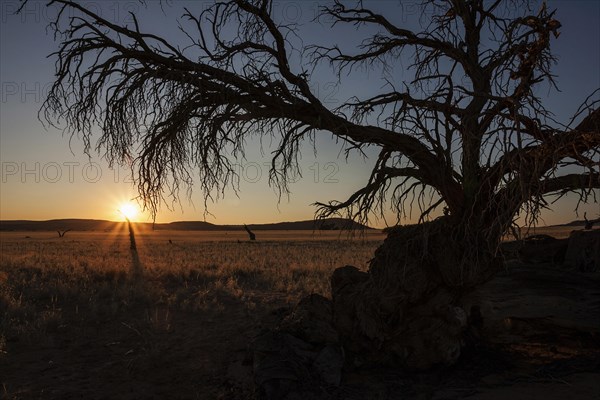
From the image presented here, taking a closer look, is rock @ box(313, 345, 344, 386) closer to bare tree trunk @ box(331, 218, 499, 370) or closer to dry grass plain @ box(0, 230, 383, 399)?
bare tree trunk @ box(331, 218, 499, 370)

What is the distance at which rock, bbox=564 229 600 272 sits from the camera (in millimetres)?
7812

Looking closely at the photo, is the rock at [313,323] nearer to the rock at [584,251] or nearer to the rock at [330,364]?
the rock at [330,364]

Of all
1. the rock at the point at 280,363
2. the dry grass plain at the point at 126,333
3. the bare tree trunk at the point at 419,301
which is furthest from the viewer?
the dry grass plain at the point at 126,333

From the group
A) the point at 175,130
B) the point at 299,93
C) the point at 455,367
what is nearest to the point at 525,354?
the point at 455,367

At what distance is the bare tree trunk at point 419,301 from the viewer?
7016mm

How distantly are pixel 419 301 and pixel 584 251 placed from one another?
10.2ft

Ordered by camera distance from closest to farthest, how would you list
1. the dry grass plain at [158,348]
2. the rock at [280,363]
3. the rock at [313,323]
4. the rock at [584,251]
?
the rock at [280,363]
the dry grass plain at [158,348]
the rock at [313,323]
the rock at [584,251]

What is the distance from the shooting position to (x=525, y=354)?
7.32 meters

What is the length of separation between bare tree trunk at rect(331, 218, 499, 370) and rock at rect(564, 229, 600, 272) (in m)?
1.91

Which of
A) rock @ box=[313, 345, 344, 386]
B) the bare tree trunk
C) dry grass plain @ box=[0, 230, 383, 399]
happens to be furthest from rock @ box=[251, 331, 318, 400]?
the bare tree trunk

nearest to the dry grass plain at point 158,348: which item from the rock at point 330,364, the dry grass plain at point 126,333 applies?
the dry grass plain at point 126,333

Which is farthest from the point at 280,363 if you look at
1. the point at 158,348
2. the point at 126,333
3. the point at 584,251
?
the point at 584,251

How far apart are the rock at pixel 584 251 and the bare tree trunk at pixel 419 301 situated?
6.26 feet

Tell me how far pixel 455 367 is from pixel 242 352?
3394mm
